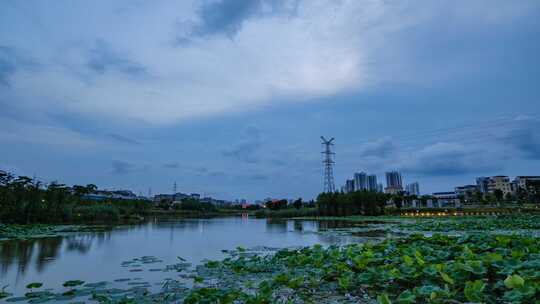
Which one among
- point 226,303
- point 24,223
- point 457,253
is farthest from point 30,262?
point 24,223

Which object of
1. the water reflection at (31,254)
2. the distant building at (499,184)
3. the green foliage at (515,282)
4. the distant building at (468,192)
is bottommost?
the water reflection at (31,254)

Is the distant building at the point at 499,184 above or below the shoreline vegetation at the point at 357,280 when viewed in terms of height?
above

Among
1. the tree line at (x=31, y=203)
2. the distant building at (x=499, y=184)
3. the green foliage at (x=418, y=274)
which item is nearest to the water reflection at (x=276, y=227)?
the green foliage at (x=418, y=274)

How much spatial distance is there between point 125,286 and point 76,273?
6.55ft

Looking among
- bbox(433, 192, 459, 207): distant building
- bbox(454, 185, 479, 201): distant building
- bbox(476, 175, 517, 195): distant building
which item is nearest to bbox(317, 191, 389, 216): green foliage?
bbox(433, 192, 459, 207): distant building

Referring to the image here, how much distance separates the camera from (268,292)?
384cm

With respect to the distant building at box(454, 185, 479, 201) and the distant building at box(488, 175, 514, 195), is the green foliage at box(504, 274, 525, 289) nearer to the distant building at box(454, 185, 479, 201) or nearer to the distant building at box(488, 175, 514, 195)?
the distant building at box(454, 185, 479, 201)

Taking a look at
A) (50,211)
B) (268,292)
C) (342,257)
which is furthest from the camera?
(50,211)

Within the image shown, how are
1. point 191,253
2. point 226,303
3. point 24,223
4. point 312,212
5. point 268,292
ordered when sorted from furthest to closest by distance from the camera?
point 312,212 → point 24,223 → point 191,253 → point 268,292 → point 226,303

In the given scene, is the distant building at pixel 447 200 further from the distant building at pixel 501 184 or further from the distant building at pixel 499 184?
the distant building at pixel 501 184

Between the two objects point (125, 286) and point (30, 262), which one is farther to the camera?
point (30, 262)

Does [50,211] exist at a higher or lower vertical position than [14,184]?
lower

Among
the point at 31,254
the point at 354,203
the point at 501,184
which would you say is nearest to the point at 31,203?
the point at 31,254

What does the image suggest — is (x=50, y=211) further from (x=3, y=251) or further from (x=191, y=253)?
(x=191, y=253)
